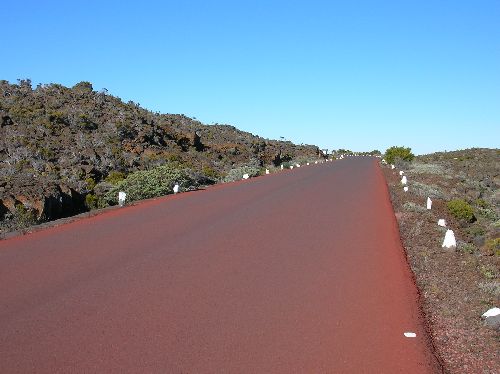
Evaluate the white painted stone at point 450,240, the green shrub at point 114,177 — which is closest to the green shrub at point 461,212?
the white painted stone at point 450,240

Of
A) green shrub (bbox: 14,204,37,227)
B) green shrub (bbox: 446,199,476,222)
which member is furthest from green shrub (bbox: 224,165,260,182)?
green shrub (bbox: 14,204,37,227)

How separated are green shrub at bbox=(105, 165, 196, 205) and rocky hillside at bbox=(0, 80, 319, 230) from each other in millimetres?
801

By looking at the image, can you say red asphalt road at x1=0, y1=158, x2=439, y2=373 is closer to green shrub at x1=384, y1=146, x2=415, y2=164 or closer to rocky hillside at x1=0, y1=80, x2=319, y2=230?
rocky hillside at x1=0, y1=80, x2=319, y2=230

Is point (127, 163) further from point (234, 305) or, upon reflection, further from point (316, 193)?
point (234, 305)

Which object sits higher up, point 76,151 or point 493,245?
point 76,151

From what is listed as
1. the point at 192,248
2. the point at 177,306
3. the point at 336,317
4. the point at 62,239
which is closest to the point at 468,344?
the point at 336,317

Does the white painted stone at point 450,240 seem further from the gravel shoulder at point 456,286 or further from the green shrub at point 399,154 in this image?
the green shrub at point 399,154

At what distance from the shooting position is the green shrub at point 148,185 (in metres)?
20.8

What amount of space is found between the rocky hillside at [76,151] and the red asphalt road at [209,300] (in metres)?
5.21

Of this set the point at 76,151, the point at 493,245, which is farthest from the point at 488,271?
the point at 76,151

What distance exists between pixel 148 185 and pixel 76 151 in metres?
10.3

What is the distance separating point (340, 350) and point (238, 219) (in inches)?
347

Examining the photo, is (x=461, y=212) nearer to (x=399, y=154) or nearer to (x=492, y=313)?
(x=492, y=313)

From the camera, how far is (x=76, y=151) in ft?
98.0
